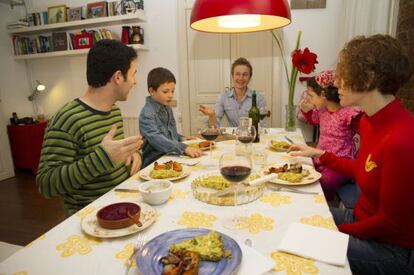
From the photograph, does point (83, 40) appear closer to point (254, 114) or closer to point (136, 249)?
point (254, 114)

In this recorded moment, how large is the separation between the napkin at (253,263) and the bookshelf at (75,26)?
337cm

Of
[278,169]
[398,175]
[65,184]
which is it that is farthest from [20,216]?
[398,175]

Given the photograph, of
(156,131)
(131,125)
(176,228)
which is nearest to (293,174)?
(176,228)

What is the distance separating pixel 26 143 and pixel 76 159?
11.4 feet

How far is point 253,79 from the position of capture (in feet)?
11.8

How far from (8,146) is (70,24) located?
1.95 meters

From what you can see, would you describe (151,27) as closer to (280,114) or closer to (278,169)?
(280,114)

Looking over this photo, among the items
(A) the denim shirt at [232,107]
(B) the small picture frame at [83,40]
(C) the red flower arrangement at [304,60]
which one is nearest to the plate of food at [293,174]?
(C) the red flower arrangement at [304,60]

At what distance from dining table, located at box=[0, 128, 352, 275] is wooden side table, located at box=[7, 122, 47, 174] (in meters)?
3.57

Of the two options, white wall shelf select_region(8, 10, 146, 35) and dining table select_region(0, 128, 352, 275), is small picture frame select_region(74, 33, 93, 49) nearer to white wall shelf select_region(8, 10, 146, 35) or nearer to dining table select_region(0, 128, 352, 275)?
white wall shelf select_region(8, 10, 146, 35)

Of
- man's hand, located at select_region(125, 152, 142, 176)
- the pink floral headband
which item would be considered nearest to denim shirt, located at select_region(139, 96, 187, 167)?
man's hand, located at select_region(125, 152, 142, 176)

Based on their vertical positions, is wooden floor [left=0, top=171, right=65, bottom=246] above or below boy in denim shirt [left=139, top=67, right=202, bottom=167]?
below

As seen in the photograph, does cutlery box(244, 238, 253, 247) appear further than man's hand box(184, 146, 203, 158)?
No

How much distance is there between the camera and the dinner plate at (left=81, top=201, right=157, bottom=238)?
91 centimetres
